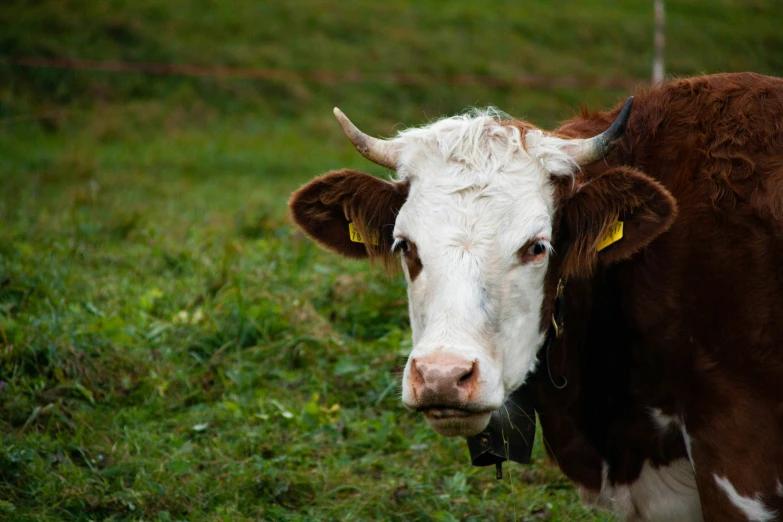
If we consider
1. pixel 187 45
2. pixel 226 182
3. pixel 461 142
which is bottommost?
pixel 226 182

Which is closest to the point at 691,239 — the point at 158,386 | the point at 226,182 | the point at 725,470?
the point at 725,470

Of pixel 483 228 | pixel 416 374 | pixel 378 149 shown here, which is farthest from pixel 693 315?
pixel 378 149

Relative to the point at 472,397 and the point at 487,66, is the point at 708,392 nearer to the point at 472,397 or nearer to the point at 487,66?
the point at 472,397

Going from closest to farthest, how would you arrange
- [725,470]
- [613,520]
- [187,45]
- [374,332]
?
[725,470] < [613,520] < [374,332] < [187,45]

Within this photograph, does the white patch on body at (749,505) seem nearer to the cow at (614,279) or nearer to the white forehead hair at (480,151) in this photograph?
the cow at (614,279)

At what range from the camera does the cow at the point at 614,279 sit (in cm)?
339

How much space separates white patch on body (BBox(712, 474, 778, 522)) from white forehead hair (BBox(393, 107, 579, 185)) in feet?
4.54

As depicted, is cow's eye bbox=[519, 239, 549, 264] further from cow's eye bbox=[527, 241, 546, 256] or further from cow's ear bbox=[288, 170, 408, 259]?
cow's ear bbox=[288, 170, 408, 259]

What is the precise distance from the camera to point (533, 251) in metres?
3.50

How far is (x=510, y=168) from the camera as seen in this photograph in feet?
11.8

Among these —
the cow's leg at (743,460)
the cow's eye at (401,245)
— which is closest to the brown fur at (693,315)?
the cow's leg at (743,460)

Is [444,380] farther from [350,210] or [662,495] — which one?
[662,495]

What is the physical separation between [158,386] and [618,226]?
2931 millimetres

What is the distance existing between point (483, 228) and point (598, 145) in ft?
2.12
